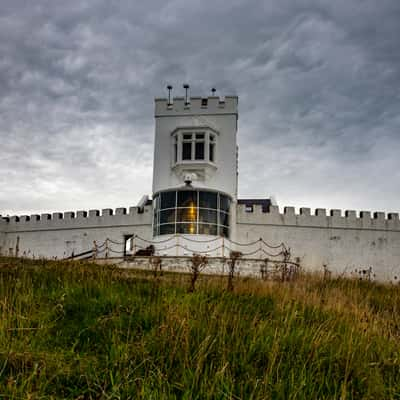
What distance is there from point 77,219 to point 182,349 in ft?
74.7

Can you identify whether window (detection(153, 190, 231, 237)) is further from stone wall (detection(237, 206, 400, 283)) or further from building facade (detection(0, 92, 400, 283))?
stone wall (detection(237, 206, 400, 283))

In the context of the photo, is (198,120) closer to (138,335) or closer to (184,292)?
(184,292)

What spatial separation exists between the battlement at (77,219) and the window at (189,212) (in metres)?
3.91

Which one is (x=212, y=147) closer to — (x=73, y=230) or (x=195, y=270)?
(x=73, y=230)

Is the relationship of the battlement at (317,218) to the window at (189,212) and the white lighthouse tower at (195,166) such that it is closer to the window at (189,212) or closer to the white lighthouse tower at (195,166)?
the white lighthouse tower at (195,166)

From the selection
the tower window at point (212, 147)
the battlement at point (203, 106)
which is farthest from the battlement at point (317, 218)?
the battlement at point (203, 106)

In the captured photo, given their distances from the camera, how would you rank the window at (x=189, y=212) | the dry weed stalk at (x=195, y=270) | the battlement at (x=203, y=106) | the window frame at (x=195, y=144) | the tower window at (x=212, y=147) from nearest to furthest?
the dry weed stalk at (x=195, y=270) < the window at (x=189, y=212) < the window frame at (x=195, y=144) < the tower window at (x=212, y=147) < the battlement at (x=203, y=106)

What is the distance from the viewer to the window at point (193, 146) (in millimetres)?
22750

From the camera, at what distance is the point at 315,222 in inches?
933

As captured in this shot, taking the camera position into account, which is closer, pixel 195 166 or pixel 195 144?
pixel 195 166

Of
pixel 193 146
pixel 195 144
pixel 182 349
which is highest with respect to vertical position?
pixel 195 144

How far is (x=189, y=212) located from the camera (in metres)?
19.6

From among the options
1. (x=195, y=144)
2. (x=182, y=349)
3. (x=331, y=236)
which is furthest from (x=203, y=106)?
(x=182, y=349)

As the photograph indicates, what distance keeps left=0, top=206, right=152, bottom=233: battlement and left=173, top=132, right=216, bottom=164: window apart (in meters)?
3.33
